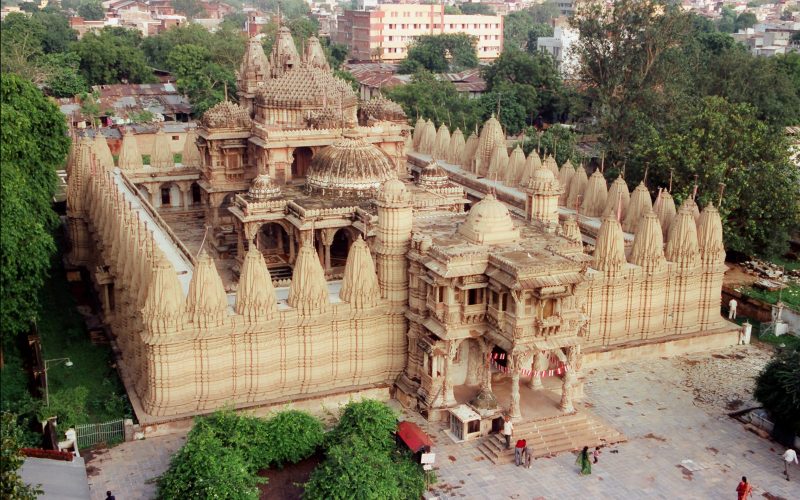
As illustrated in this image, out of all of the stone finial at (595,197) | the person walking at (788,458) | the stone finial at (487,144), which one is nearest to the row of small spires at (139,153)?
the stone finial at (487,144)

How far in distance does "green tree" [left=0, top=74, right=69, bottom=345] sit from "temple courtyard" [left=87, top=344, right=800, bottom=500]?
432 centimetres

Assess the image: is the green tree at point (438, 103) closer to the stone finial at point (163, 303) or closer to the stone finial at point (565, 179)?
the stone finial at point (565, 179)

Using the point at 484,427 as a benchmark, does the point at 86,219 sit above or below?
above

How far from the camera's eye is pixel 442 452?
22.7m

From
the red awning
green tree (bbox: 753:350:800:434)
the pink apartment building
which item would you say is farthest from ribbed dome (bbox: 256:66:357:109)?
the pink apartment building

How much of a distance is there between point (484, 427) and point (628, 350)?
6792 millimetres

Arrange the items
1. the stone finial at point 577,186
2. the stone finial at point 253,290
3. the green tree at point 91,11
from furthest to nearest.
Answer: the green tree at point 91,11
the stone finial at point 577,186
the stone finial at point 253,290

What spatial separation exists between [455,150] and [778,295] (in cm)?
1691

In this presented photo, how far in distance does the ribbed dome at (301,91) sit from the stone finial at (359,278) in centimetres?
1357

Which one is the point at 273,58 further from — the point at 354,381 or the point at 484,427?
the point at 484,427

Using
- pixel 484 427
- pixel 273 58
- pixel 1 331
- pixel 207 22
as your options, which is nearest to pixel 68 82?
pixel 273 58

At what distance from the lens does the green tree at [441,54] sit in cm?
9638

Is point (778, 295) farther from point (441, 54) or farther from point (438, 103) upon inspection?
point (441, 54)

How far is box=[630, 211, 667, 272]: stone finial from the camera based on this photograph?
2833 cm
